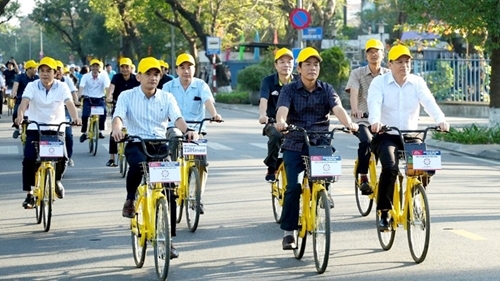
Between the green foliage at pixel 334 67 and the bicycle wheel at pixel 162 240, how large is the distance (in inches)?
1246

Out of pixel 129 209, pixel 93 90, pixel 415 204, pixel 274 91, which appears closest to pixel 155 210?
pixel 129 209

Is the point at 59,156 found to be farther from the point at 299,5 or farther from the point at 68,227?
the point at 299,5

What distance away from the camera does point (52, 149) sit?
12469 millimetres

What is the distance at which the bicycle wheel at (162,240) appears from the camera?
881 cm

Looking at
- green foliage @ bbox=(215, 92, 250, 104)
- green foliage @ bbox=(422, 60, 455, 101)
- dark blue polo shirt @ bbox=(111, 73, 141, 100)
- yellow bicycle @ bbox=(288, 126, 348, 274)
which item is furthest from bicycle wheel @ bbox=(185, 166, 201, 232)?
green foliage @ bbox=(215, 92, 250, 104)

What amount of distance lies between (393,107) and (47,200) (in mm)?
3831

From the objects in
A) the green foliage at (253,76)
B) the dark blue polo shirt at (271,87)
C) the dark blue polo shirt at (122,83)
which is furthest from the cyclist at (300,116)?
the green foliage at (253,76)

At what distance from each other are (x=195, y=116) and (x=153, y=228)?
14.8 ft

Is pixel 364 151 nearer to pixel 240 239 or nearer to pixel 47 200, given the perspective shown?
pixel 240 239

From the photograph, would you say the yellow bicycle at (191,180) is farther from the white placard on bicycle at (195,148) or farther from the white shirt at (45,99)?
the white shirt at (45,99)

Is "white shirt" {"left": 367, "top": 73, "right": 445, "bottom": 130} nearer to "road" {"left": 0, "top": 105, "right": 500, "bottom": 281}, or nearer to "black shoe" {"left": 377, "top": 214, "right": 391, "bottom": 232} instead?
"black shoe" {"left": 377, "top": 214, "right": 391, "bottom": 232}

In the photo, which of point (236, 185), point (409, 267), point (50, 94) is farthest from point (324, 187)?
point (236, 185)

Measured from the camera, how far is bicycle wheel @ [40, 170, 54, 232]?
477 inches

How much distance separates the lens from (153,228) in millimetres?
9211
